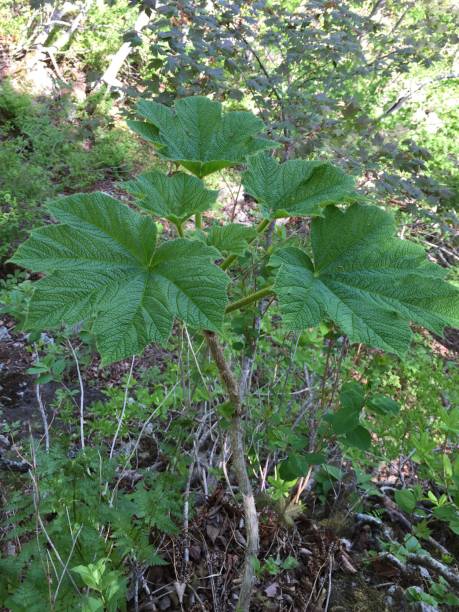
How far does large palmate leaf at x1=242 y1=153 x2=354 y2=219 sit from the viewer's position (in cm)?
106

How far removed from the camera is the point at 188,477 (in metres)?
1.84

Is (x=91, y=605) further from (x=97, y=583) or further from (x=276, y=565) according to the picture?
(x=276, y=565)

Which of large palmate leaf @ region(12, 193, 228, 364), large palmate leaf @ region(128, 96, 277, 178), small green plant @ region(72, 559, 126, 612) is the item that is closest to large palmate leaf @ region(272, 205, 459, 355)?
large palmate leaf @ region(12, 193, 228, 364)

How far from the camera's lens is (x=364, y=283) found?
1021 millimetres

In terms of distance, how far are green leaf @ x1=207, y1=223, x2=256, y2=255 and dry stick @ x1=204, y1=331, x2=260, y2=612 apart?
184 millimetres

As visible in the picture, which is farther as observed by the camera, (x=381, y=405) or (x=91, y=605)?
(x=381, y=405)

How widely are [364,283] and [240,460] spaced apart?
0.56 metres

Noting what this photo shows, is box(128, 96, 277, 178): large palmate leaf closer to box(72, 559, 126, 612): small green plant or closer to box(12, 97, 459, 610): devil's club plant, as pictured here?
box(12, 97, 459, 610): devil's club plant

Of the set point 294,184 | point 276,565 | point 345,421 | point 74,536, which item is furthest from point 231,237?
point 276,565

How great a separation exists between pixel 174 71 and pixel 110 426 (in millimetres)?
2095

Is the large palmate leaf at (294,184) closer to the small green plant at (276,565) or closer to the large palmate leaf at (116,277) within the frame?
the large palmate leaf at (116,277)

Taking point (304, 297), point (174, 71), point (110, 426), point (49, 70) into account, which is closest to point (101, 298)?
point (304, 297)

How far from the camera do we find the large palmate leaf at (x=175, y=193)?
101 cm

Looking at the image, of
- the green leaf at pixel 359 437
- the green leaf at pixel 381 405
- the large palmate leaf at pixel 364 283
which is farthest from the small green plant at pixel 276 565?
the large palmate leaf at pixel 364 283
